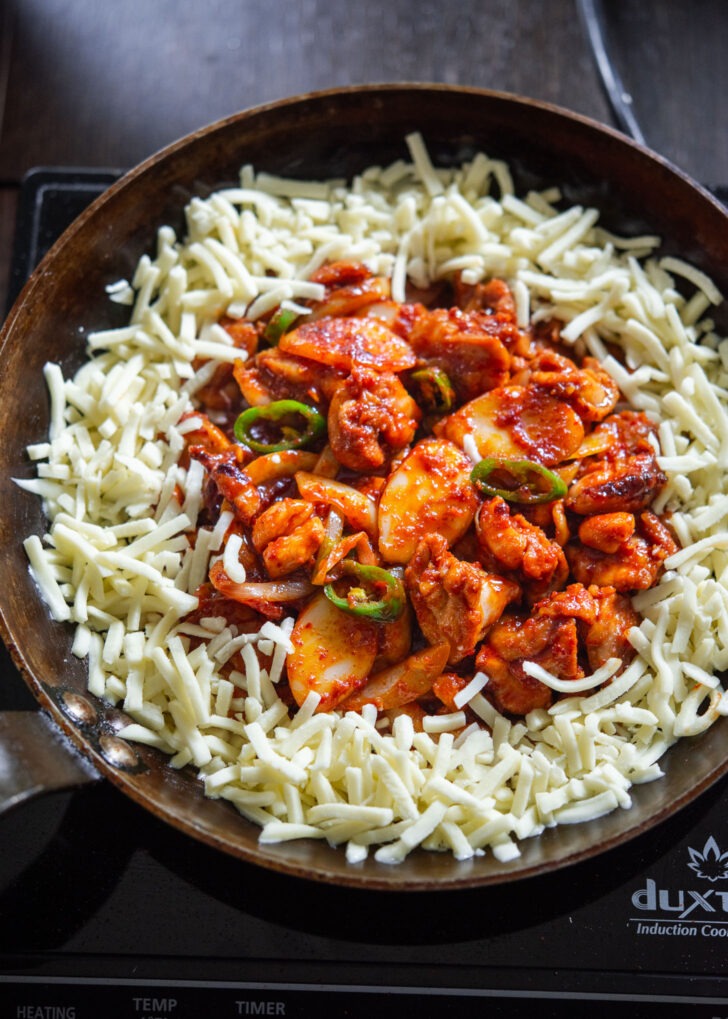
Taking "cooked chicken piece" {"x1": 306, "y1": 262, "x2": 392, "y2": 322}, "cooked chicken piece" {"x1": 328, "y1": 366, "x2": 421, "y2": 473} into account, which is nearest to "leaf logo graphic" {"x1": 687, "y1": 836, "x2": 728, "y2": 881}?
"cooked chicken piece" {"x1": 328, "y1": 366, "x2": 421, "y2": 473}

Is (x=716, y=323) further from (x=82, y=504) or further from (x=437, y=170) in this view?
(x=82, y=504)

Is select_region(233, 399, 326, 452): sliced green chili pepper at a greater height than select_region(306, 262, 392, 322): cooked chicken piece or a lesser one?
lesser

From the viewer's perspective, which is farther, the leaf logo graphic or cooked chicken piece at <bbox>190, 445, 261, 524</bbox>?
→ cooked chicken piece at <bbox>190, 445, 261, 524</bbox>

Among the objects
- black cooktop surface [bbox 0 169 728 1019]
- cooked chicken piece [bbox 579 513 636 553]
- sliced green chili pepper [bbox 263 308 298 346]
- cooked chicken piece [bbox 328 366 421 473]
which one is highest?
sliced green chili pepper [bbox 263 308 298 346]

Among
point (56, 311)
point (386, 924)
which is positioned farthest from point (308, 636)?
point (56, 311)

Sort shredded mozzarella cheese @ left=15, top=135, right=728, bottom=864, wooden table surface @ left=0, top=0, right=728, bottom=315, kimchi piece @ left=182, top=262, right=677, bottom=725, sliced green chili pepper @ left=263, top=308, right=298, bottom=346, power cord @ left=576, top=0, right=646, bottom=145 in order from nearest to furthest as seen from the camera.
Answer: shredded mozzarella cheese @ left=15, top=135, right=728, bottom=864, kimchi piece @ left=182, top=262, right=677, bottom=725, sliced green chili pepper @ left=263, top=308, right=298, bottom=346, power cord @ left=576, top=0, right=646, bottom=145, wooden table surface @ left=0, top=0, right=728, bottom=315

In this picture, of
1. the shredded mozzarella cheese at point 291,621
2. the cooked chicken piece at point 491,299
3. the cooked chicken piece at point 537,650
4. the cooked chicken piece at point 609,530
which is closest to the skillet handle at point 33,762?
the shredded mozzarella cheese at point 291,621

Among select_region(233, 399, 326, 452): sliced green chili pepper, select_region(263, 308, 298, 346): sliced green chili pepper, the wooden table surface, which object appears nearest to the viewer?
select_region(233, 399, 326, 452): sliced green chili pepper

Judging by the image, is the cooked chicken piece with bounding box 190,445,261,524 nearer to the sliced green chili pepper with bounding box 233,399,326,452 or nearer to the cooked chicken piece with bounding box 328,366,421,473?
the sliced green chili pepper with bounding box 233,399,326,452
